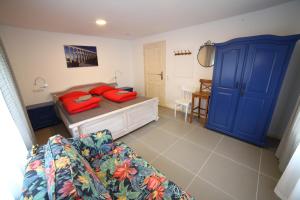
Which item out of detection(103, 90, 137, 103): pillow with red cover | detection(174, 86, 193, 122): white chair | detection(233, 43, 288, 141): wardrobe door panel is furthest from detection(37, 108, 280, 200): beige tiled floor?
detection(103, 90, 137, 103): pillow with red cover

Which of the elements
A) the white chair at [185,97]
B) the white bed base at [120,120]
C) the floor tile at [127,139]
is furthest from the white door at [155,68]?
the floor tile at [127,139]

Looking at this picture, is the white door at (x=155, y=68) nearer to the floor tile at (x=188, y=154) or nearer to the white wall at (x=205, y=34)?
the white wall at (x=205, y=34)

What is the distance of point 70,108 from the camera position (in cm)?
243

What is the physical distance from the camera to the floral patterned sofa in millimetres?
788

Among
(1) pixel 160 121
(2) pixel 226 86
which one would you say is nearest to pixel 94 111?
(1) pixel 160 121

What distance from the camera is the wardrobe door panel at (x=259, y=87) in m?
1.94

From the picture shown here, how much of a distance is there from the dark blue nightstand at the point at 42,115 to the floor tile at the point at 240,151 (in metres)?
3.69

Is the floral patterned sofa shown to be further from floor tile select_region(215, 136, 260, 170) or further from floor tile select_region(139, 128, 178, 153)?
floor tile select_region(215, 136, 260, 170)

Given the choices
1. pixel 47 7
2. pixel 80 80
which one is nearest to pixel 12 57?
pixel 80 80

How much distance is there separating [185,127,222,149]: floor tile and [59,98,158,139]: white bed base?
40.0 inches

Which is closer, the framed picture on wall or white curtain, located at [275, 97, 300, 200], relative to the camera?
white curtain, located at [275, 97, 300, 200]

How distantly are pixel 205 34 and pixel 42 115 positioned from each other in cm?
423

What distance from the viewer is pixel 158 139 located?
2.62 meters

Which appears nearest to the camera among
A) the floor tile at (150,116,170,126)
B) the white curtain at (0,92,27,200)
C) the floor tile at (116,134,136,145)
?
the white curtain at (0,92,27,200)
